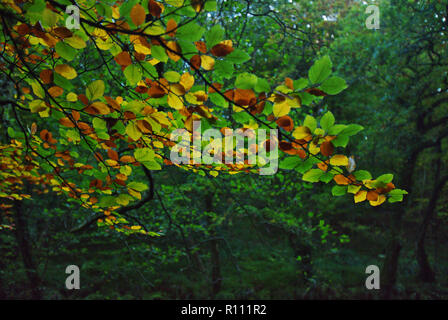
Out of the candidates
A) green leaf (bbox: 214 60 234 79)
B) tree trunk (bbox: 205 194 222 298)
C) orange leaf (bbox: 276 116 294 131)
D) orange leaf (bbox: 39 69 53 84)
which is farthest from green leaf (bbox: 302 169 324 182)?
tree trunk (bbox: 205 194 222 298)

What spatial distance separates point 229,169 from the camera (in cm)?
156

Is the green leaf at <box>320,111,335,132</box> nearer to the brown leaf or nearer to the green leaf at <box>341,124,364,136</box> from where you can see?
the green leaf at <box>341,124,364,136</box>

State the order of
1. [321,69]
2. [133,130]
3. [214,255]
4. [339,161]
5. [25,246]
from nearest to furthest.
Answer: [321,69], [339,161], [133,130], [25,246], [214,255]

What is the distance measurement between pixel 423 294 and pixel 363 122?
19.2ft

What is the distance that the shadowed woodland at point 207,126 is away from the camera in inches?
35.8

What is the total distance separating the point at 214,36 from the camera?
0.75 meters

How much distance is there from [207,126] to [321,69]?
17.0 inches

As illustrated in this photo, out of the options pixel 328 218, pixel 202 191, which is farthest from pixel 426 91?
pixel 202 191

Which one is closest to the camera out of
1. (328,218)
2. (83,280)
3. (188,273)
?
(83,280)

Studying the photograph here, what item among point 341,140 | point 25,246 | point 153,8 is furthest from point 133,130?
point 25,246

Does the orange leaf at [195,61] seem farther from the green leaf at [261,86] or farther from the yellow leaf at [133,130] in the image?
the yellow leaf at [133,130]

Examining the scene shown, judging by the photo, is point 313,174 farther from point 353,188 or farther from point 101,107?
point 101,107

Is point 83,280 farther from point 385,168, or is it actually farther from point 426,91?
point 426,91

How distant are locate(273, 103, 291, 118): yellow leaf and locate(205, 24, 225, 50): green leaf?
273 mm
